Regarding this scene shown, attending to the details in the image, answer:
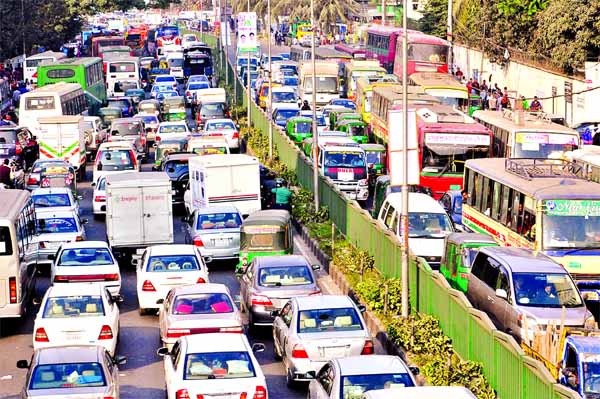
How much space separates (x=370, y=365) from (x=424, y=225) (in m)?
13.8

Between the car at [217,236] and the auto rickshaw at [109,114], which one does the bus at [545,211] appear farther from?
the auto rickshaw at [109,114]

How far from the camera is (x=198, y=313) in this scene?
22.9 meters

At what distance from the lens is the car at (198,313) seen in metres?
22.4

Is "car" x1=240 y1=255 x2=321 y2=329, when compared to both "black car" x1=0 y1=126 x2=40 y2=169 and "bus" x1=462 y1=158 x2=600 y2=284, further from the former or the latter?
"black car" x1=0 y1=126 x2=40 y2=169

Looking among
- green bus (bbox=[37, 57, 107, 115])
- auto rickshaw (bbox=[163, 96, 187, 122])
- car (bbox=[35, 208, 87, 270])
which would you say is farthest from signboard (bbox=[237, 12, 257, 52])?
car (bbox=[35, 208, 87, 270])

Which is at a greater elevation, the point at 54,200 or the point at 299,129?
the point at 54,200

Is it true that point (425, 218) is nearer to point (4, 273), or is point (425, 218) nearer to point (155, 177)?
point (155, 177)

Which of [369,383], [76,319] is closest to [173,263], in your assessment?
[76,319]

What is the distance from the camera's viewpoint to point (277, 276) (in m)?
25.6

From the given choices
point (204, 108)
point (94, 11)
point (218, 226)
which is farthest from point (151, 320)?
point (94, 11)

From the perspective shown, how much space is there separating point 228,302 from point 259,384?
5.19 metres

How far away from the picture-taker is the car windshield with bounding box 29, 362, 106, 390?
57.5ft

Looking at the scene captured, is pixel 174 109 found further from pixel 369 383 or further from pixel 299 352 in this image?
pixel 369 383

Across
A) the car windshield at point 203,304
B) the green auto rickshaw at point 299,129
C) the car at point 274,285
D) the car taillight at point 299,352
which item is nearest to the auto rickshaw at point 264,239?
the car at point 274,285
